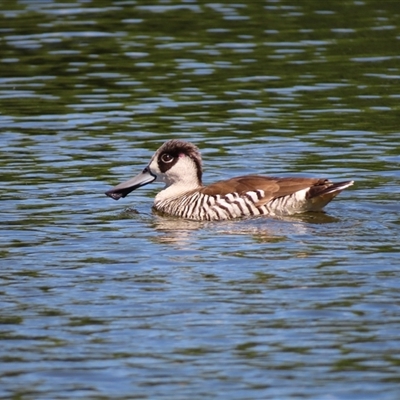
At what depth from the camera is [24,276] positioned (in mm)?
11055

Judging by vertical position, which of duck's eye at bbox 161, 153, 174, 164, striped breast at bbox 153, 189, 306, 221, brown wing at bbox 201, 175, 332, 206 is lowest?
striped breast at bbox 153, 189, 306, 221

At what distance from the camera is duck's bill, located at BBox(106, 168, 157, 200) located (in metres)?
14.5

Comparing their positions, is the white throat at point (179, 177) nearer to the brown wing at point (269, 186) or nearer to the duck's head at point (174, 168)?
the duck's head at point (174, 168)

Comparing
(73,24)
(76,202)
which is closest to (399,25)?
(73,24)

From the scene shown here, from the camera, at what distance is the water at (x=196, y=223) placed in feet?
28.6

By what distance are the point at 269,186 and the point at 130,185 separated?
1.91 metres

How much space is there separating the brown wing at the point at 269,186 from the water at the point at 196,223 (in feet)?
1.07

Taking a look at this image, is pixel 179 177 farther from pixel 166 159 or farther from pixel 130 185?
pixel 130 185

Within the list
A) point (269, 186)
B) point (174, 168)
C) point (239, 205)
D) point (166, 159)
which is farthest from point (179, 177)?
point (269, 186)

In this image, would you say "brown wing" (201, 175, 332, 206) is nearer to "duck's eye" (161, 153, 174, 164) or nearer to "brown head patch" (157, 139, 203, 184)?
"brown head patch" (157, 139, 203, 184)

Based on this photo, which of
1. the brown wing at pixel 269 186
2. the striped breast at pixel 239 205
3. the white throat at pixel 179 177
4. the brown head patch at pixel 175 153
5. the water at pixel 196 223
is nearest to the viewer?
the water at pixel 196 223

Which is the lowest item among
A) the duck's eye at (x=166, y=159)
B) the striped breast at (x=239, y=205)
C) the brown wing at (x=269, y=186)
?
the striped breast at (x=239, y=205)

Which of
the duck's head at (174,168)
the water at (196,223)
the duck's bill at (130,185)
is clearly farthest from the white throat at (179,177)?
the water at (196,223)

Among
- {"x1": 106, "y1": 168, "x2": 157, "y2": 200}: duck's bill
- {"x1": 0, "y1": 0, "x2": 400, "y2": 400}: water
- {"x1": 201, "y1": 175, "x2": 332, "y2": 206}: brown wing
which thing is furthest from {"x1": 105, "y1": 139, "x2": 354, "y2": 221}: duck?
{"x1": 0, "y1": 0, "x2": 400, "y2": 400}: water
